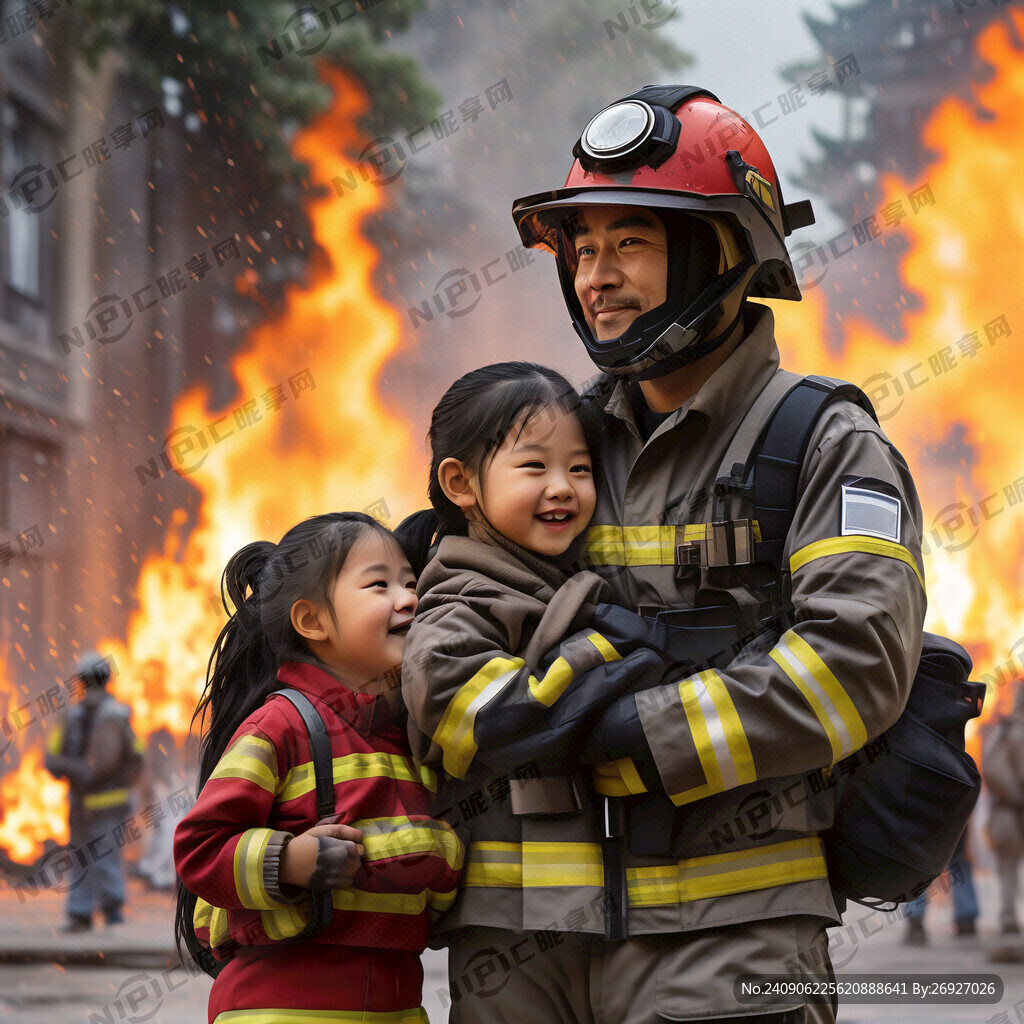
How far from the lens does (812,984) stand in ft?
6.44

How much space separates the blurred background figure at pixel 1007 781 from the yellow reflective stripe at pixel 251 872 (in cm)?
635

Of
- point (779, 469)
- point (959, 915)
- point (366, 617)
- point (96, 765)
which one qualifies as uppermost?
point (96, 765)

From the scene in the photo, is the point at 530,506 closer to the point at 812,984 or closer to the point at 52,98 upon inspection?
the point at 812,984

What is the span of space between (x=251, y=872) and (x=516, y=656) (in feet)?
1.82

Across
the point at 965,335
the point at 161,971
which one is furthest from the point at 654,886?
the point at 965,335

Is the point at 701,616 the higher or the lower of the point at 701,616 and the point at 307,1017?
the higher

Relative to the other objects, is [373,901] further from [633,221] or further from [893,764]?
[633,221]

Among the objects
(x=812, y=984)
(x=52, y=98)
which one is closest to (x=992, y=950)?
(x=812, y=984)

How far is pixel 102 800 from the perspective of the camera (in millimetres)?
8523

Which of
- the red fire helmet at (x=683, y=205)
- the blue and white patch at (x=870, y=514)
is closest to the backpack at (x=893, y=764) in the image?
→ the blue and white patch at (x=870, y=514)

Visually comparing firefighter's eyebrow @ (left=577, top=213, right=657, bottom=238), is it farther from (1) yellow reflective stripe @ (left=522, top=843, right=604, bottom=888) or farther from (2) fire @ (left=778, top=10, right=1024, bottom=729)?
(2) fire @ (left=778, top=10, right=1024, bottom=729)

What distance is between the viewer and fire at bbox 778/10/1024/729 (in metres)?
16.2

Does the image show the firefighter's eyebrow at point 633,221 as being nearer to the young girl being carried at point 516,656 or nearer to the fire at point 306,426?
the young girl being carried at point 516,656

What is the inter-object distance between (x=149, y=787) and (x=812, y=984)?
12.8m
